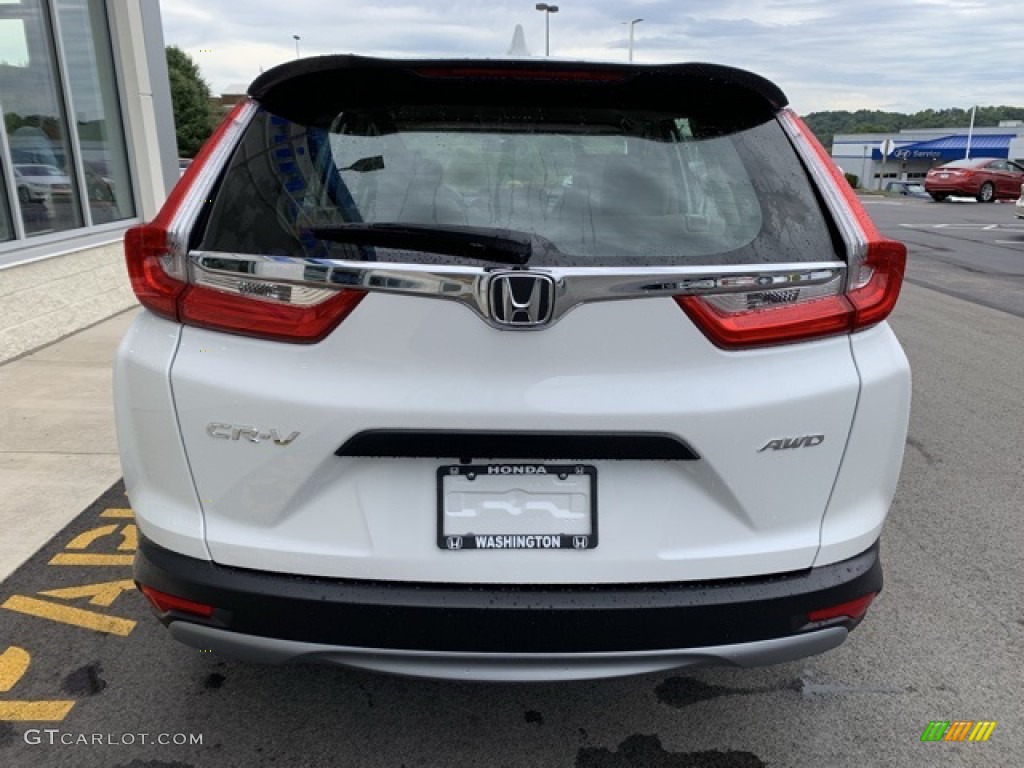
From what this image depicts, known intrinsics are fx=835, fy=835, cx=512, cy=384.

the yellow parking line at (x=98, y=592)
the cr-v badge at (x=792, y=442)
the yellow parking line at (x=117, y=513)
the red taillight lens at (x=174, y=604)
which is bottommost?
the yellow parking line at (x=117, y=513)

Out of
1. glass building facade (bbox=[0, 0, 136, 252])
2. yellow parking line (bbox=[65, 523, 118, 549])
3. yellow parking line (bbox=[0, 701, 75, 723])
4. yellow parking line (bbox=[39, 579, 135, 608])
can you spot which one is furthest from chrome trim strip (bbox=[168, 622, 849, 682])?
glass building facade (bbox=[0, 0, 136, 252])

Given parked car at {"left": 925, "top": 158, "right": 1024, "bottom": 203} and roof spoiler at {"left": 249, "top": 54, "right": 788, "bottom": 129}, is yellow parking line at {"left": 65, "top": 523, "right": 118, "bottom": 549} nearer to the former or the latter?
roof spoiler at {"left": 249, "top": 54, "right": 788, "bottom": 129}

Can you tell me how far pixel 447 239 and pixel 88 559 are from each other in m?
2.31

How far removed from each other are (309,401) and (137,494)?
0.55m

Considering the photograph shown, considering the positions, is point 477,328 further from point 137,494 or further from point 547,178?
point 137,494

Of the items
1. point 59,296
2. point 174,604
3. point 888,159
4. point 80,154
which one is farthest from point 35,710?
point 888,159

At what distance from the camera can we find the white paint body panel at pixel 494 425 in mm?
1704

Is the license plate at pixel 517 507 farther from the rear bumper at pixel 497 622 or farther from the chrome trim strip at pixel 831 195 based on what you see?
the chrome trim strip at pixel 831 195

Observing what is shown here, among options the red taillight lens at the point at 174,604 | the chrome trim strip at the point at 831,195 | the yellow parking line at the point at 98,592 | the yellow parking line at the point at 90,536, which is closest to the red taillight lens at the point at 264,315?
the red taillight lens at the point at 174,604

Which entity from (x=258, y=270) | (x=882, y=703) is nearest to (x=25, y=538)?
(x=258, y=270)

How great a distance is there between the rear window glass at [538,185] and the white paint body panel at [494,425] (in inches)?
7.7

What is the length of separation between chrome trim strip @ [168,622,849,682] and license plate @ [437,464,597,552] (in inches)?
9.9

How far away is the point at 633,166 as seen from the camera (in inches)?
77.9

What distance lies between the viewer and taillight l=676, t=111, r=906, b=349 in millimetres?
1767
